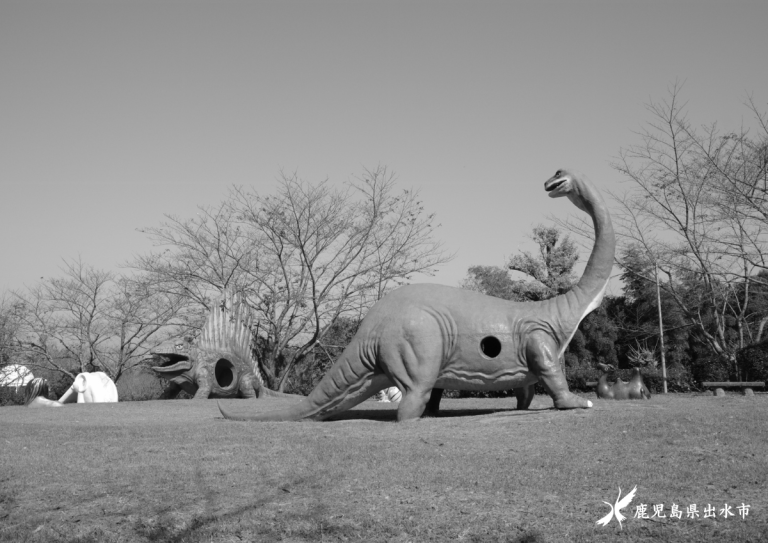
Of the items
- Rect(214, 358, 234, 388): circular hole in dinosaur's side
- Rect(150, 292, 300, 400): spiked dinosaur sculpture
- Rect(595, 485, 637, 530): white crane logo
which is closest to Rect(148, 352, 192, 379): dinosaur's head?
Rect(150, 292, 300, 400): spiked dinosaur sculpture

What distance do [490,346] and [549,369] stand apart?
3.06 feet

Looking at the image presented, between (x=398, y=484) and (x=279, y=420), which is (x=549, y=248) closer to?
(x=279, y=420)

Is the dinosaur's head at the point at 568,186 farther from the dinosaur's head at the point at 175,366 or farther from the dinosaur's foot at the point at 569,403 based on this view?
the dinosaur's head at the point at 175,366

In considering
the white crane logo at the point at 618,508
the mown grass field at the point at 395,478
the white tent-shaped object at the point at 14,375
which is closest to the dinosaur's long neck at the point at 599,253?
the mown grass field at the point at 395,478

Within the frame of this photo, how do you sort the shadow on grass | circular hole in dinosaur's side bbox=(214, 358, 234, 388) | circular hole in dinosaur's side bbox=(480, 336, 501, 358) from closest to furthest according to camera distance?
1. the shadow on grass
2. circular hole in dinosaur's side bbox=(480, 336, 501, 358)
3. circular hole in dinosaur's side bbox=(214, 358, 234, 388)

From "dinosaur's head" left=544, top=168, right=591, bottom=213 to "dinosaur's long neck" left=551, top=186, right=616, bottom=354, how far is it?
0.20 ft

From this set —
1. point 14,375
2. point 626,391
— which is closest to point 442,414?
point 626,391

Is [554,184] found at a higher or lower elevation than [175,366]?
higher

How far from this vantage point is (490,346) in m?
10.9

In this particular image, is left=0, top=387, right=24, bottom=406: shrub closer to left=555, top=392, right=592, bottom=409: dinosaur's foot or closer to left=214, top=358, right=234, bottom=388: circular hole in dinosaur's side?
left=214, top=358, right=234, bottom=388: circular hole in dinosaur's side

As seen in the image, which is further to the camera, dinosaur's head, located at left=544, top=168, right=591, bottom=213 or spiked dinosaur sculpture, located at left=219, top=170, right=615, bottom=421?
dinosaur's head, located at left=544, top=168, right=591, bottom=213

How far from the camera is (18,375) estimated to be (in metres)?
21.8

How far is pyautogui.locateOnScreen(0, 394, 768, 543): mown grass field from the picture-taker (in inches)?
209

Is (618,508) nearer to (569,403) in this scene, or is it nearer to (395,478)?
(395,478)
